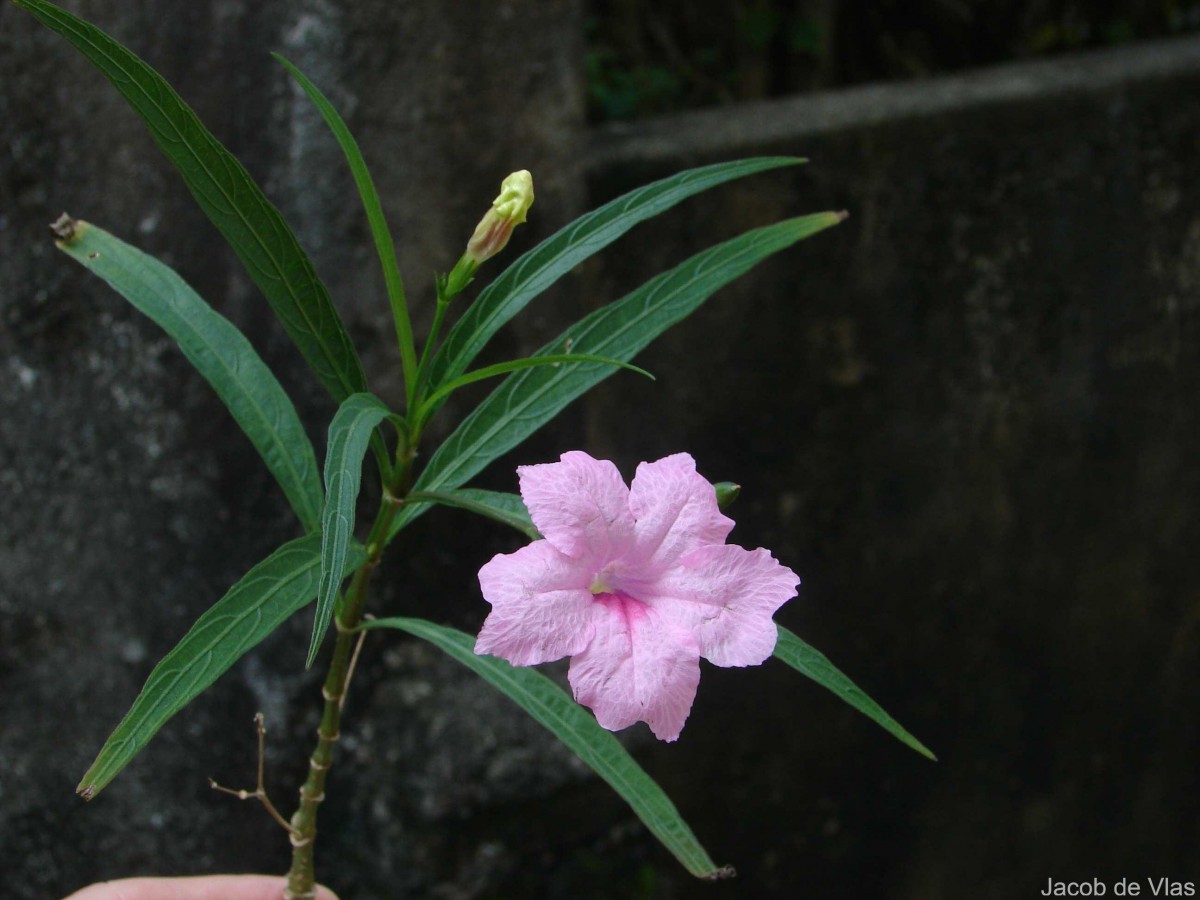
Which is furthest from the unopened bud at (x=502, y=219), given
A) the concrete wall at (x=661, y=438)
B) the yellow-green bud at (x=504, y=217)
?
the concrete wall at (x=661, y=438)

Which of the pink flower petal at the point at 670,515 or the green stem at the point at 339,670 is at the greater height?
the pink flower petal at the point at 670,515

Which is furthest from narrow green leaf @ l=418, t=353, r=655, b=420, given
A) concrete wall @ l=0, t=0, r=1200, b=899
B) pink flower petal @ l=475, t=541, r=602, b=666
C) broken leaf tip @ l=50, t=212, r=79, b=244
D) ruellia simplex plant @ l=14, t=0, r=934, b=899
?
concrete wall @ l=0, t=0, r=1200, b=899

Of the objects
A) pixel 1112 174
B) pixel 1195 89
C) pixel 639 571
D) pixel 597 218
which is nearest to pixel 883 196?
pixel 1112 174

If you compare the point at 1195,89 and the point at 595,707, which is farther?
the point at 1195,89

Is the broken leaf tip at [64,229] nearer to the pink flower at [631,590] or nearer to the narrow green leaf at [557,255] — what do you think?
the narrow green leaf at [557,255]

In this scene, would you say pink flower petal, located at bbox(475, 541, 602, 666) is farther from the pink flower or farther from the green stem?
the green stem

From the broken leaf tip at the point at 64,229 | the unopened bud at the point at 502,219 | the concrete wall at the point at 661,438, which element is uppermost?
the broken leaf tip at the point at 64,229

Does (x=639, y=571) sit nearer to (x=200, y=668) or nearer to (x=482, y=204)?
(x=200, y=668)
